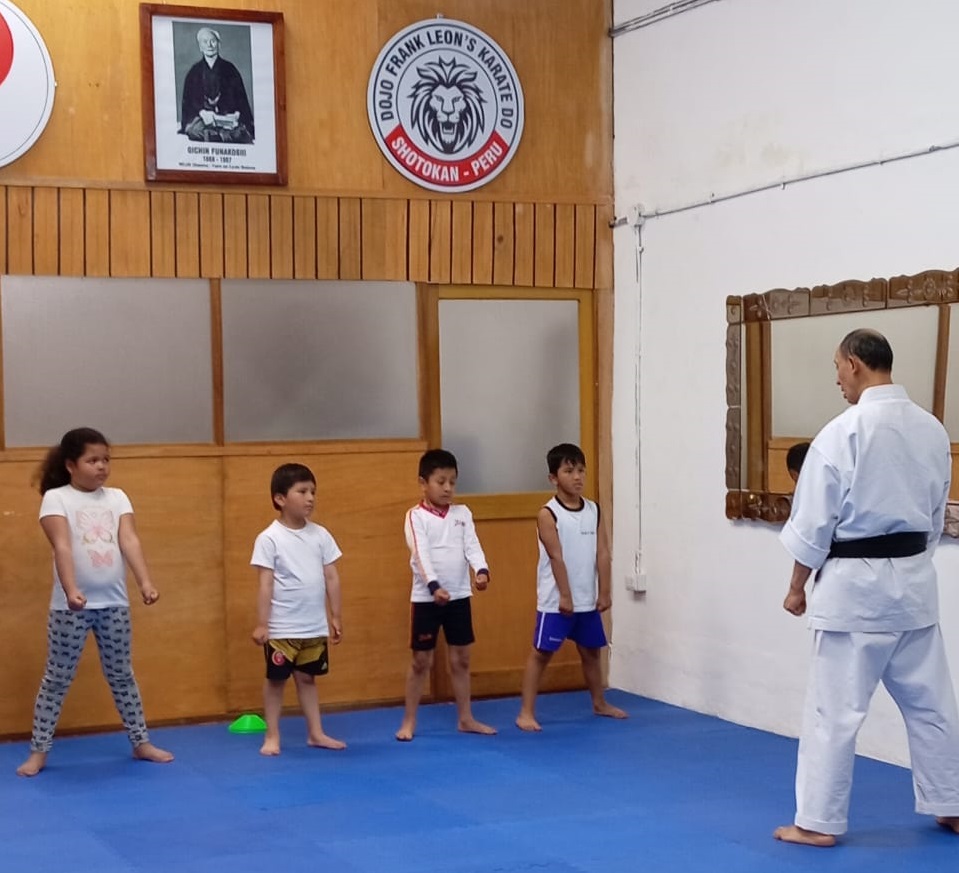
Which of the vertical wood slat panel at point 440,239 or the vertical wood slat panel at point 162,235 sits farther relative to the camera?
the vertical wood slat panel at point 440,239

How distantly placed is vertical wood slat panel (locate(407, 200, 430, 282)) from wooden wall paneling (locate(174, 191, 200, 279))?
3.61 ft

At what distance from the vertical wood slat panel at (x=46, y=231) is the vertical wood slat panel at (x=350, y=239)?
1.40 metres

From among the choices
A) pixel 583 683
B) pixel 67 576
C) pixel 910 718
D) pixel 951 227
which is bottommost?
pixel 583 683

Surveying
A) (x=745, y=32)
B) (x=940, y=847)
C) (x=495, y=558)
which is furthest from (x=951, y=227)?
(x=495, y=558)

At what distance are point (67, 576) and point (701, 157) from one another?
3.65 meters

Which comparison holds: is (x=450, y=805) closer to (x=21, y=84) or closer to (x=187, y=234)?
(x=187, y=234)

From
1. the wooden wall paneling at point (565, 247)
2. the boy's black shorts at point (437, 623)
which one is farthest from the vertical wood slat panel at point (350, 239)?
the boy's black shorts at point (437, 623)

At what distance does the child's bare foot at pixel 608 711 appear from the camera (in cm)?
718

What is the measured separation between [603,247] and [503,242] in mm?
596

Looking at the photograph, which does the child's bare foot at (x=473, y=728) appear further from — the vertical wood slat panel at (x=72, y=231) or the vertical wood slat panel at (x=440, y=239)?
the vertical wood slat panel at (x=72, y=231)

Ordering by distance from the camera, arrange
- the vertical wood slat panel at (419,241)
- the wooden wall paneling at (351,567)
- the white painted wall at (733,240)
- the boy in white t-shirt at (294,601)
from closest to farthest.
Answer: the white painted wall at (733,240) < the boy in white t-shirt at (294,601) < the wooden wall paneling at (351,567) < the vertical wood slat panel at (419,241)

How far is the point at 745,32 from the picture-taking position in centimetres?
702

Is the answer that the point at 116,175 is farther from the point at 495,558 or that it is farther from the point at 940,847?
the point at 940,847

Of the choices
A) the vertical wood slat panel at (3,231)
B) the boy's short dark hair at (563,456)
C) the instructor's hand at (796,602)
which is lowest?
the instructor's hand at (796,602)
